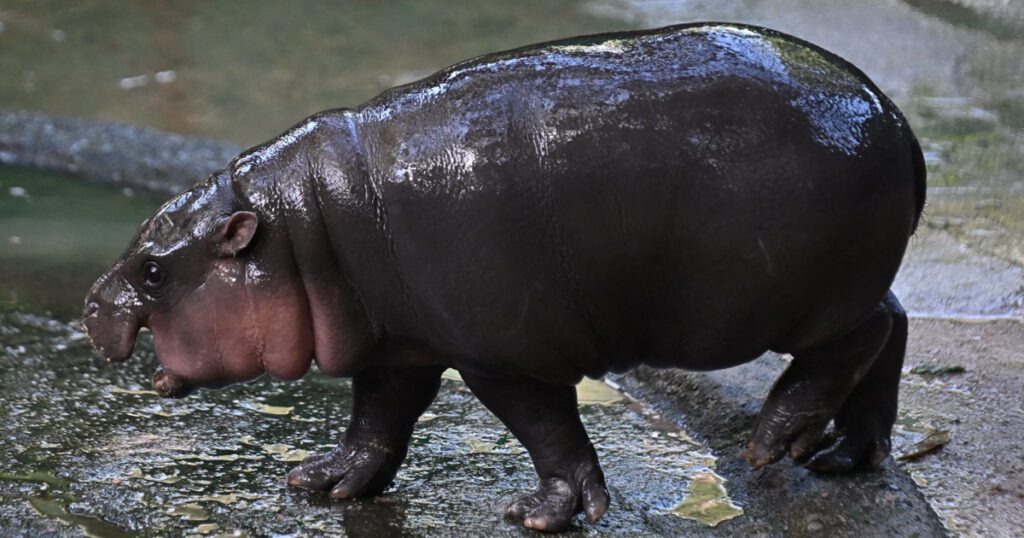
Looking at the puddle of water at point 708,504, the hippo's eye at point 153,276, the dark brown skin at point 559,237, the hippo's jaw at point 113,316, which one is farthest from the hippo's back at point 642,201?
the hippo's jaw at point 113,316

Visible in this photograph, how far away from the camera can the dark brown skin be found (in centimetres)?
323

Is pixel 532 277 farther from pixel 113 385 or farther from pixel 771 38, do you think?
pixel 113 385

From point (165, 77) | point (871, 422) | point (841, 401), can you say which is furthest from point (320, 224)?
point (165, 77)

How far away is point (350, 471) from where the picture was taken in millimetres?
3762

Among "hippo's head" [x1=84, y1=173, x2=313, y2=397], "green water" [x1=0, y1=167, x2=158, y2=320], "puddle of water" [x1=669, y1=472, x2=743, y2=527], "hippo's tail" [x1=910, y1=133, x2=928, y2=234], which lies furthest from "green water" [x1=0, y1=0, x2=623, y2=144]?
"hippo's tail" [x1=910, y1=133, x2=928, y2=234]

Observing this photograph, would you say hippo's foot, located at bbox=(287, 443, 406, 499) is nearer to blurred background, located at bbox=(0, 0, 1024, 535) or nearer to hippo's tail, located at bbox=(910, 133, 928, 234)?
blurred background, located at bbox=(0, 0, 1024, 535)

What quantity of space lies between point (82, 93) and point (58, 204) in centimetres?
295

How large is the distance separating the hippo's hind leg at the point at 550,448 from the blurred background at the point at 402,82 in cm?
95

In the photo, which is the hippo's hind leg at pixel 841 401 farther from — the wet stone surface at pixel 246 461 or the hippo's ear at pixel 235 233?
the hippo's ear at pixel 235 233

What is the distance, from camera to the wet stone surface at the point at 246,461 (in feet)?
11.6

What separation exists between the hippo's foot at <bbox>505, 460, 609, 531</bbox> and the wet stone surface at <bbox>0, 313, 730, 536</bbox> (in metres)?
0.06

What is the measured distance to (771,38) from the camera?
11.4 feet

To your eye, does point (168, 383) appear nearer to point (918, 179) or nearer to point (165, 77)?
point (918, 179)

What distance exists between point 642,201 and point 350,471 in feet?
3.95
